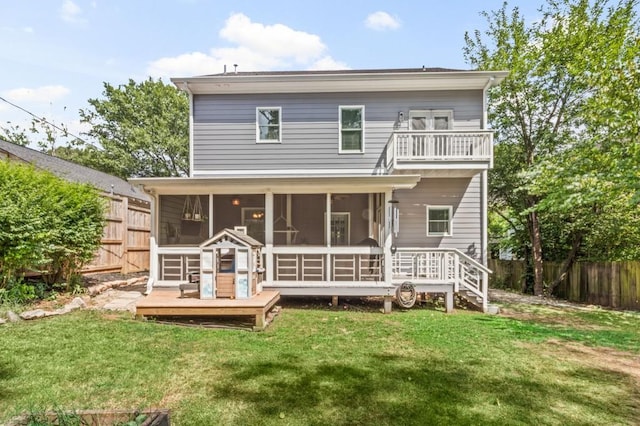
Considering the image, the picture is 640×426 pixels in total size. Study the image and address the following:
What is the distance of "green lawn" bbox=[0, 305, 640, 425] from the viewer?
3.21 meters

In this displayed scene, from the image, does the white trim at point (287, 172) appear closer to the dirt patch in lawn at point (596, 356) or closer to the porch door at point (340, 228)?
the porch door at point (340, 228)

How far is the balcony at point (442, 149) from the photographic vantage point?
894 cm

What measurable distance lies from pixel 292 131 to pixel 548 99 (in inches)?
341

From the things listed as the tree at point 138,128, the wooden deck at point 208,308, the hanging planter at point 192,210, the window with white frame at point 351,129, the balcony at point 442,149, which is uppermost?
the tree at point 138,128

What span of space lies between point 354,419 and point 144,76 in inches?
1066

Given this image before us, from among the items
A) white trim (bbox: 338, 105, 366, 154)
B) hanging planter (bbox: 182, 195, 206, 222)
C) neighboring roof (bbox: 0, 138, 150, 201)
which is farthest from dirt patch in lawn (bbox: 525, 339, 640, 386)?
neighboring roof (bbox: 0, 138, 150, 201)

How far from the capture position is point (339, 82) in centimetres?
988

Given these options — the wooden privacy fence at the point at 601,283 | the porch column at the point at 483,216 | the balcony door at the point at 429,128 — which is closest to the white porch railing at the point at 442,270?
the porch column at the point at 483,216

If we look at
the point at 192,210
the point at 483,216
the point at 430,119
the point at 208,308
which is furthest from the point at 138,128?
the point at 483,216

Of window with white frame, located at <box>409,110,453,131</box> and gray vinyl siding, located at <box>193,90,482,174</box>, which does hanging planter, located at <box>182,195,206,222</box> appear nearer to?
gray vinyl siding, located at <box>193,90,482,174</box>

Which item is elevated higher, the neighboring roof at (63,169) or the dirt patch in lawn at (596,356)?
the neighboring roof at (63,169)

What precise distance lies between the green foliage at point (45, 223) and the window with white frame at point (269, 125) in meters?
4.55

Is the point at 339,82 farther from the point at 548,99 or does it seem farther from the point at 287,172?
the point at 548,99

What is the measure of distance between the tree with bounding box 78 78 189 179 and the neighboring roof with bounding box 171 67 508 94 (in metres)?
14.1
